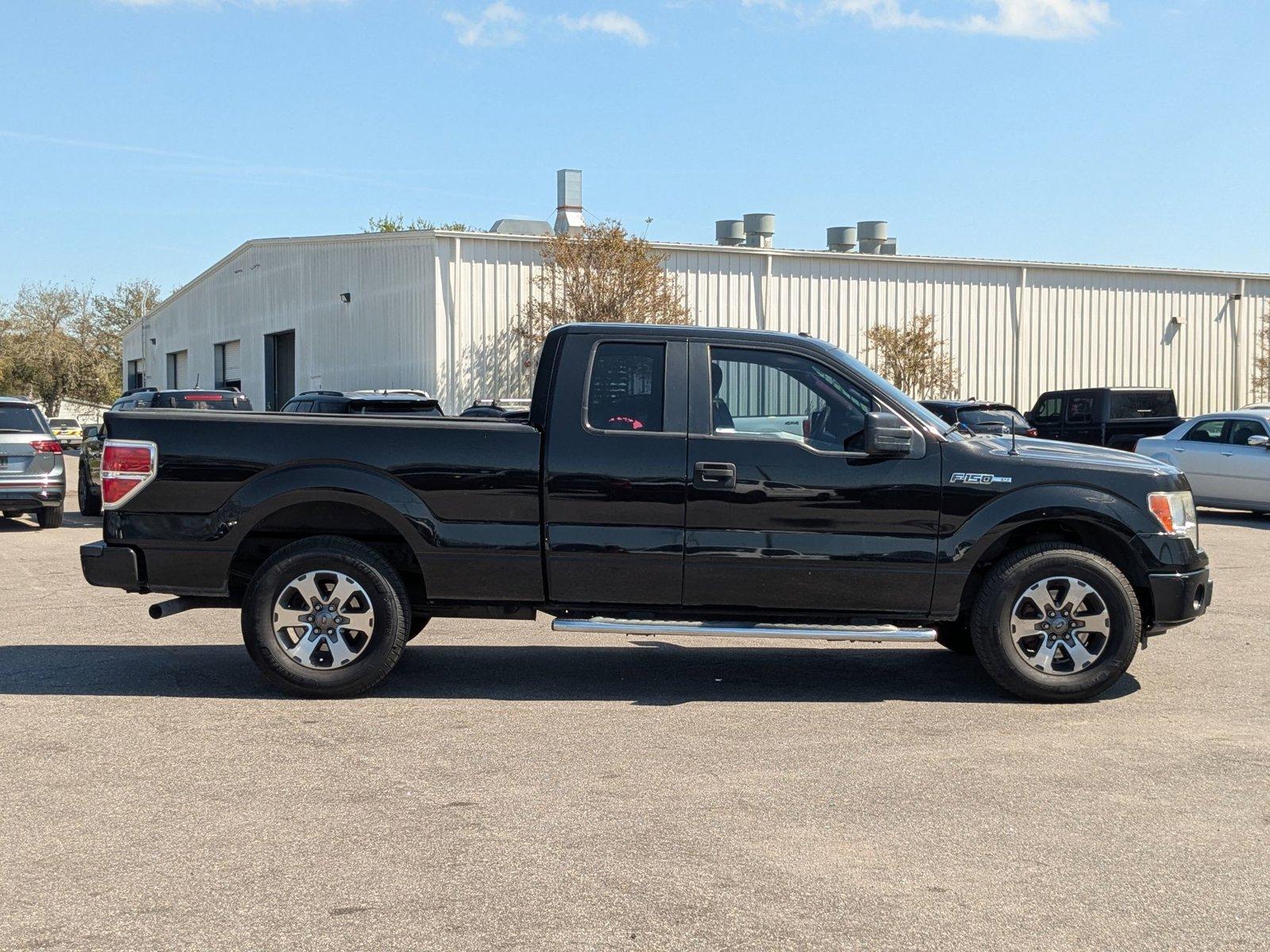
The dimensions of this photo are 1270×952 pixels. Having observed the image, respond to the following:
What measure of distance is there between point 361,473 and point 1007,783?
362 cm

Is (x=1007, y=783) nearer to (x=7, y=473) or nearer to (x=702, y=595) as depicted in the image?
(x=702, y=595)

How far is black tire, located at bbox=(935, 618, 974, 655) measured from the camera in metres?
8.41

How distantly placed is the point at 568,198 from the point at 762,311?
21.5 feet

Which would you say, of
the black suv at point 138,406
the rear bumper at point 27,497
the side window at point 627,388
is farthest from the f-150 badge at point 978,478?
the rear bumper at point 27,497

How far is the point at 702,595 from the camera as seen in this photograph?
716 centimetres

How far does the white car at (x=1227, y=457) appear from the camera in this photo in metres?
19.2

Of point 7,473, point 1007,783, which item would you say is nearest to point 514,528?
point 1007,783

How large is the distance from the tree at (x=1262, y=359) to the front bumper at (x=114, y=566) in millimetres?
40036

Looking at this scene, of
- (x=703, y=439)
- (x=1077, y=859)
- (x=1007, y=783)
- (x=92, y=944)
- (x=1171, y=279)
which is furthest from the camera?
(x=1171, y=279)

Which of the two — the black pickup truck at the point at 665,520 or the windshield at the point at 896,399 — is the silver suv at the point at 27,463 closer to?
the black pickup truck at the point at 665,520

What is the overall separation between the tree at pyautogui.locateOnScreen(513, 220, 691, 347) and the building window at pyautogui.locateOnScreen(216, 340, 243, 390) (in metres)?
15.8

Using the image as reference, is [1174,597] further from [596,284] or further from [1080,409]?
[596,284]

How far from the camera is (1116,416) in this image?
2725 centimetres

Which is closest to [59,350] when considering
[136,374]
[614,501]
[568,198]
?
[136,374]
